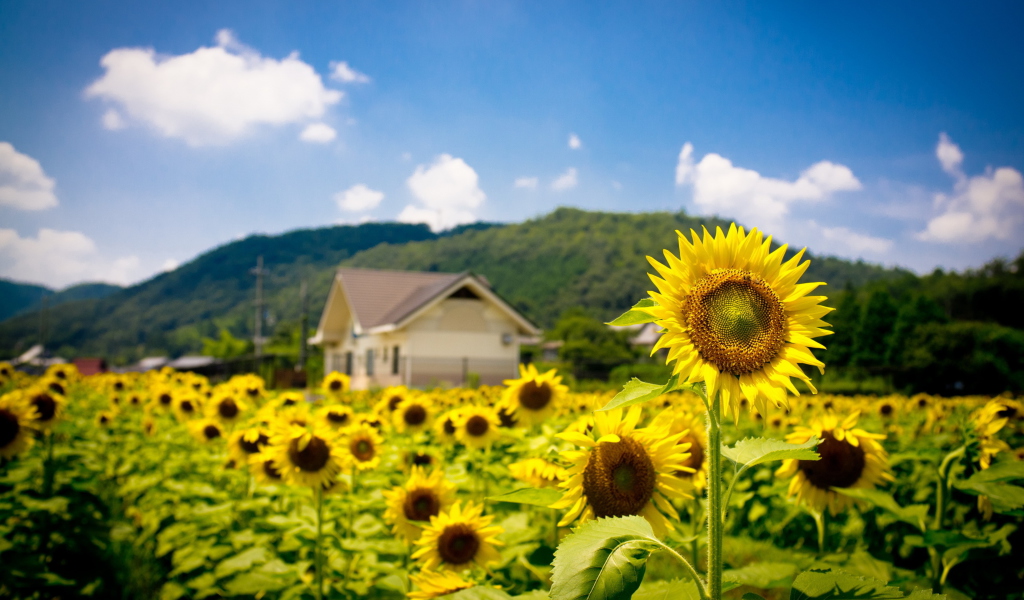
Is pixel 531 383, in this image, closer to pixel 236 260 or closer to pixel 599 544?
pixel 599 544

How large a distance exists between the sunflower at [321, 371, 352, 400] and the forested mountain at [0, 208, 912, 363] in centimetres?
5591

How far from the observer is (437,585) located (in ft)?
5.78

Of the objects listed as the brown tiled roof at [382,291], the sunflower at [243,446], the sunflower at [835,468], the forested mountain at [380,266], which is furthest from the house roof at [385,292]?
the forested mountain at [380,266]

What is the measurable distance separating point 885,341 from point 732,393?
1567 inches

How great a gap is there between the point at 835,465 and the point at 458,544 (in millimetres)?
1478

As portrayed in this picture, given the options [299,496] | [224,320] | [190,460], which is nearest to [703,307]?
[299,496]

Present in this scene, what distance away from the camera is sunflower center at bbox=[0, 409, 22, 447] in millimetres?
3672

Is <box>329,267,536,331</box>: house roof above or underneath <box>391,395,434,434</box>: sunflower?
above

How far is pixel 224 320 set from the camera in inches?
4198

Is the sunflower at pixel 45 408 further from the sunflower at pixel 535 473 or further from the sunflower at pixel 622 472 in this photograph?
the sunflower at pixel 622 472

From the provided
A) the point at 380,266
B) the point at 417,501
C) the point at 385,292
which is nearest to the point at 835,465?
the point at 417,501

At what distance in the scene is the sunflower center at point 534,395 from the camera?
3428 mm

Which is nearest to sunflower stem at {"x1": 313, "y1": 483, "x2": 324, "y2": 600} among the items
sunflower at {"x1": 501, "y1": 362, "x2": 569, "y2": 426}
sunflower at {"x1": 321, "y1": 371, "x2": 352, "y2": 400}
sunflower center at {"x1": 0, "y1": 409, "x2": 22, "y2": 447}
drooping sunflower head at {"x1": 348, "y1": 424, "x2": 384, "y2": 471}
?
drooping sunflower head at {"x1": 348, "y1": 424, "x2": 384, "y2": 471}

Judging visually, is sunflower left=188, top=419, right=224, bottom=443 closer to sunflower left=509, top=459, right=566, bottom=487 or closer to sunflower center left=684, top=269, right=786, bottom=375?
sunflower left=509, top=459, right=566, bottom=487
